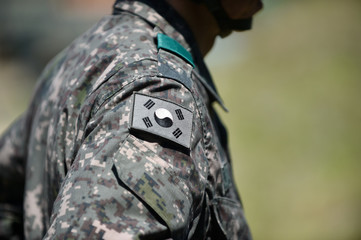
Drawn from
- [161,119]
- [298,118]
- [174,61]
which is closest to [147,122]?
[161,119]

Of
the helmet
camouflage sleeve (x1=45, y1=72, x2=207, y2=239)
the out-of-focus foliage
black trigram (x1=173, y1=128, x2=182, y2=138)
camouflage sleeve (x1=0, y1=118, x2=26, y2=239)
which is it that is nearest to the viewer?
camouflage sleeve (x1=45, y1=72, x2=207, y2=239)

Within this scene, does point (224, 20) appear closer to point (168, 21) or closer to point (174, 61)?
point (168, 21)

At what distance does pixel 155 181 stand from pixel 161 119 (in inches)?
Result: 5.5

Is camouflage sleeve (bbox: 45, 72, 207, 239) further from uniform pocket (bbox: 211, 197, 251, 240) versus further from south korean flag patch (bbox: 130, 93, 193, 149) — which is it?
uniform pocket (bbox: 211, 197, 251, 240)

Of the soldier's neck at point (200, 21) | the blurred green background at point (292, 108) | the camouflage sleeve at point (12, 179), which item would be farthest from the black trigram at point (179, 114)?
the blurred green background at point (292, 108)

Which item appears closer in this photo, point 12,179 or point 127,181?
point 127,181

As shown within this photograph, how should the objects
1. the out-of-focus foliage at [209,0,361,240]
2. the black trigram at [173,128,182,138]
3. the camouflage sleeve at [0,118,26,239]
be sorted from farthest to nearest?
1. the out-of-focus foliage at [209,0,361,240]
2. the camouflage sleeve at [0,118,26,239]
3. the black trigram at [173,128,182,138]

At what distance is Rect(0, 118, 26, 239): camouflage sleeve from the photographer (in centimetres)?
198

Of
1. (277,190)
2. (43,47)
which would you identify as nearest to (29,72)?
(43,47)

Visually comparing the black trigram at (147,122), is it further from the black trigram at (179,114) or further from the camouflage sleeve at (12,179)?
the camouflage sleeve at (12,179)

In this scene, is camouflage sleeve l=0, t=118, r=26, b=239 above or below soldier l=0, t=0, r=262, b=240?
below

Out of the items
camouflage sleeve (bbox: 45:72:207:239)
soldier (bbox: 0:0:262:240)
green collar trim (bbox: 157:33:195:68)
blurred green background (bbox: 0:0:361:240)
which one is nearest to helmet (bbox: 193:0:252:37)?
soldier (bbox: 0:0:262:240)

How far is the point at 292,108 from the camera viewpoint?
614 centimetres

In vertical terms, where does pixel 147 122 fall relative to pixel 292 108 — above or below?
above
